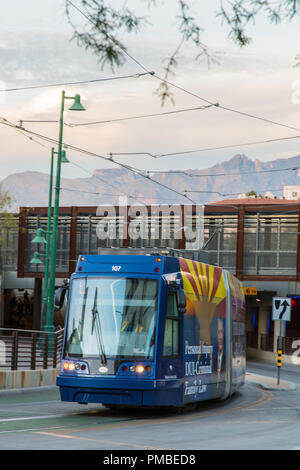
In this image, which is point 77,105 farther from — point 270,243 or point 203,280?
point 270,243

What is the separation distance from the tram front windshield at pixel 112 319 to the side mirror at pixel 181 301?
49 centimetres

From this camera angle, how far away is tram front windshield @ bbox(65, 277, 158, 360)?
16.8m

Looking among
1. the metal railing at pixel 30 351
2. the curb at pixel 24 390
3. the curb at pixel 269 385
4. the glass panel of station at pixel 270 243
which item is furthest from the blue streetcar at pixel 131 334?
the glass panel of station at pixel 270 243

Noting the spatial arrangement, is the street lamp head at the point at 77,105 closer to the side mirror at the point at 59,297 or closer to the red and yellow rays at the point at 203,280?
the red and yellow rays at the point at 203,280

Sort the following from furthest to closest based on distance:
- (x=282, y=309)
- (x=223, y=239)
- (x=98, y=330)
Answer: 1. (x=223, y=239)
2. (x=282, y=309)
3. (x=98, y=330)

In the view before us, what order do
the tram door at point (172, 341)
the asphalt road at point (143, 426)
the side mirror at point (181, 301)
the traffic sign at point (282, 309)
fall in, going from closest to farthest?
the asphalt road at point (143, 426) → the tram door at point (172, 341) → the side mirror at point (181, 301) → the traffic sign at point (282, 309)

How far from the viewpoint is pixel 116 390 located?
16.8 meters

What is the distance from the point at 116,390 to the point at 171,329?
1.59 m

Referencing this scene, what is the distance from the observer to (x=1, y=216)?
61031 millimetres

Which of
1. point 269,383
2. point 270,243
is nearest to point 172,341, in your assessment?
point 269,383

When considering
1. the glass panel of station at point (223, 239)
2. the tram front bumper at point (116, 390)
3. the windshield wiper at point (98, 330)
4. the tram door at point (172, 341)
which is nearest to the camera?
the tram front bumper at point (116, 390)

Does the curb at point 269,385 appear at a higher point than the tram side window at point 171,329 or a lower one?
lower

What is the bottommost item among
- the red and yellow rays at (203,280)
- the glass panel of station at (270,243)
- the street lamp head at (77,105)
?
the red and yellow rays at (203,280)

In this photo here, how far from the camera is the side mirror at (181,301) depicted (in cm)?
1730
